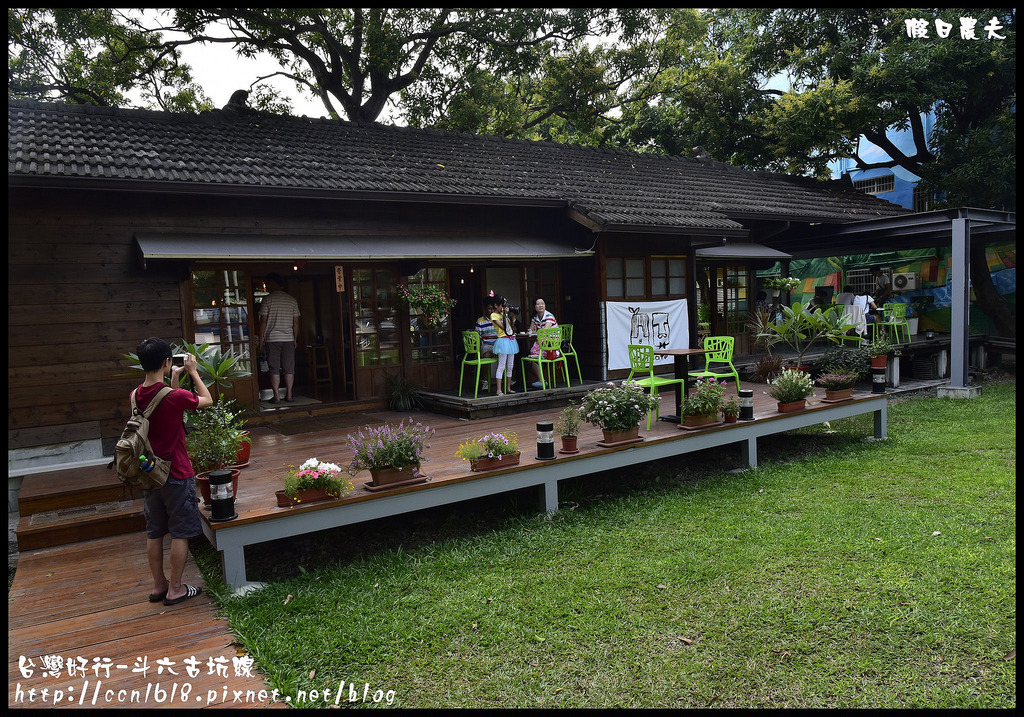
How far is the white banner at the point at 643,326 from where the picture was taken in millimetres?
10781

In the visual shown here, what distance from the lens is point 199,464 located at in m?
5.59

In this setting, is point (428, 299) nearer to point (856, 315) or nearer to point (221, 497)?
point (221, 497)

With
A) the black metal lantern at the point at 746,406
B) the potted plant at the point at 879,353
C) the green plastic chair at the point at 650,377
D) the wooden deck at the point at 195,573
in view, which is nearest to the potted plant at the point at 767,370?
the potted plant at the point at 879,353

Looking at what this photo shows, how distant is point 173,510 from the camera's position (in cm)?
444

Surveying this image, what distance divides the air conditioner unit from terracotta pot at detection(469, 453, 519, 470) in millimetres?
15413

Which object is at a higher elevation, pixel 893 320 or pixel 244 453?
pixel 893 320

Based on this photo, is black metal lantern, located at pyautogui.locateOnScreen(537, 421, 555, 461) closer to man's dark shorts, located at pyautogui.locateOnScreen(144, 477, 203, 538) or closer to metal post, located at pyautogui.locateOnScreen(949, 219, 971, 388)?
man's dark shorts, located at pyautogui.locateOnScreen(144, 477, 203, 538)

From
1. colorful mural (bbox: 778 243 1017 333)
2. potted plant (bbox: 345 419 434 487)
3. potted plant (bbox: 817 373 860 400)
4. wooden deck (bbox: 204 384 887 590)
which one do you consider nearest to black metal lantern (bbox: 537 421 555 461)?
wooden deck (bbox: 204 384 887 590)

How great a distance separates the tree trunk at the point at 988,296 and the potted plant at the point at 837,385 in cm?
913

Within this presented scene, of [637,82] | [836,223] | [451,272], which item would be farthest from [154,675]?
[637,82]

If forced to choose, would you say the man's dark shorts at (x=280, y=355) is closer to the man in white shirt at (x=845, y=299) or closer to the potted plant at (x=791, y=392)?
the potted plant at (x=791, y=392)

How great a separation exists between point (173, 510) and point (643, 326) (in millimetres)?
7953

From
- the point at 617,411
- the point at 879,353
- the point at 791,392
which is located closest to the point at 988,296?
the point at 879,353

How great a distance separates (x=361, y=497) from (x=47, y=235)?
502 cm
